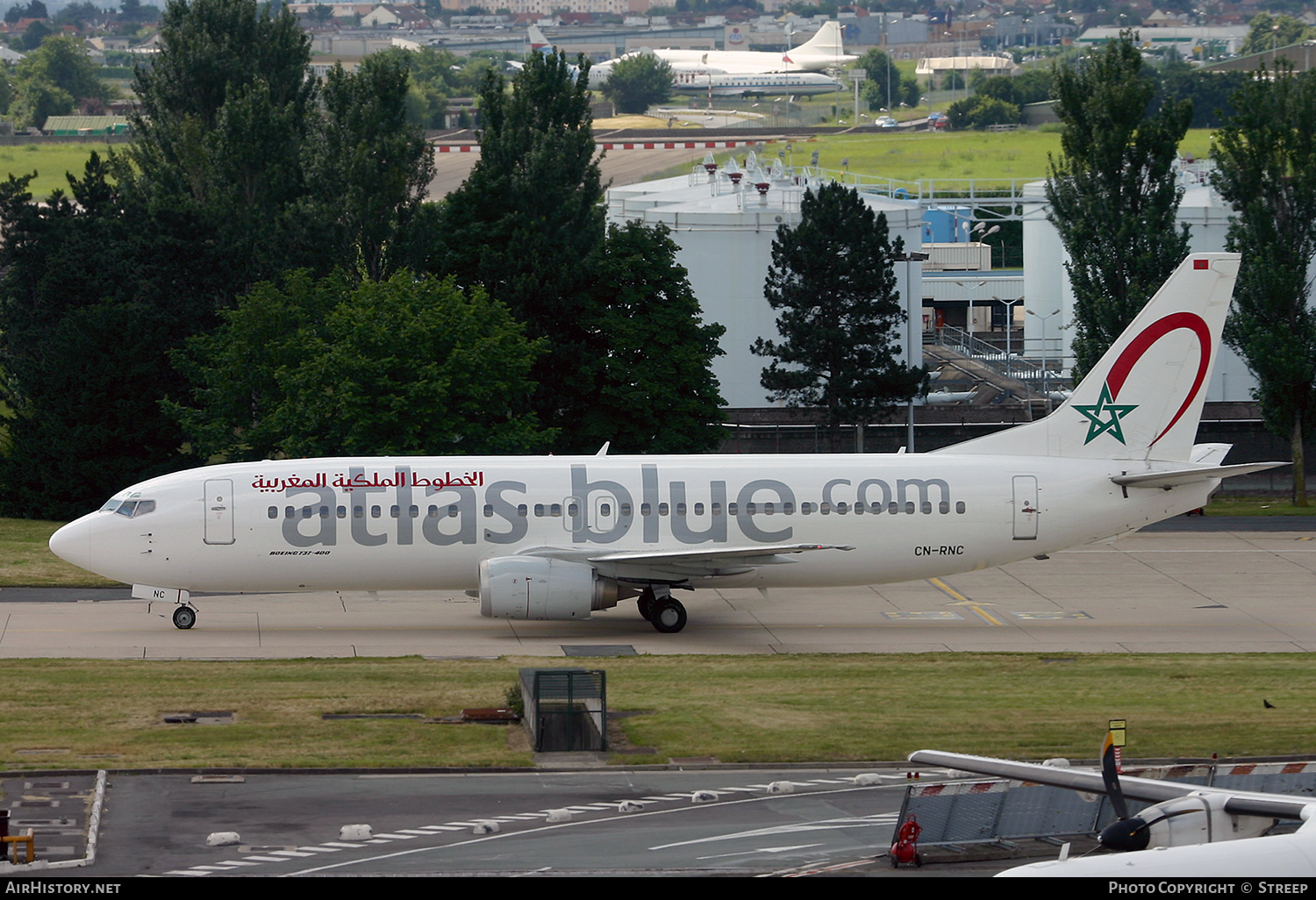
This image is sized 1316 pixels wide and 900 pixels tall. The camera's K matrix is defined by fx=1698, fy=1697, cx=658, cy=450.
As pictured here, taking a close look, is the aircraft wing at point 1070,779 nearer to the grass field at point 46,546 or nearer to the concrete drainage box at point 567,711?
the concrete drainage box at point 567,711

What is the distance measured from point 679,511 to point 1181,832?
25810 mm

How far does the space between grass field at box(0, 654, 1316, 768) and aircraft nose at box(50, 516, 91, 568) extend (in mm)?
5066

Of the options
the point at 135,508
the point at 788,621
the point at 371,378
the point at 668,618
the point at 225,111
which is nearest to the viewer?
the point at 135,508

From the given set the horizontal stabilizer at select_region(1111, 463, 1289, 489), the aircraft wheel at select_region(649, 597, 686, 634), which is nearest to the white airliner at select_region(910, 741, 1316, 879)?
the aircraft wheel at select_region(649, 597, 686, 634)

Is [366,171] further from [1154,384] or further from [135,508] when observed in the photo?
[1154,384]

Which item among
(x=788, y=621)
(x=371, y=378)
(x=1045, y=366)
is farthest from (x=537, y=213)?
(x=1045, y=366)

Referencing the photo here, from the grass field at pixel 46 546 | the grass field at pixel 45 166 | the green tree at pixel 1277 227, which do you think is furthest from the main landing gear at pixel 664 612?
the grass field at pixel 45 166

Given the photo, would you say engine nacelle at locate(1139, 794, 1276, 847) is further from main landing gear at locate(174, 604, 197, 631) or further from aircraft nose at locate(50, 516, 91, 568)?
aircraft nose at locate(50, 516, 91, 568)

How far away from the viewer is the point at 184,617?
1715 inches

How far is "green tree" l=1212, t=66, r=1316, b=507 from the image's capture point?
6525cm

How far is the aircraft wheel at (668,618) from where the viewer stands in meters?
43.9

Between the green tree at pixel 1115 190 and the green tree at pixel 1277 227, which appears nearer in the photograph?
the green tree at pixel 1277 227

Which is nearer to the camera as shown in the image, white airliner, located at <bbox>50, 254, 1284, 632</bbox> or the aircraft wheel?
white airliner, located at <bbox>50, 254, 1284, 632</bbox>

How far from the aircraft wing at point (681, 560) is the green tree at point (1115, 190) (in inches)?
1109
